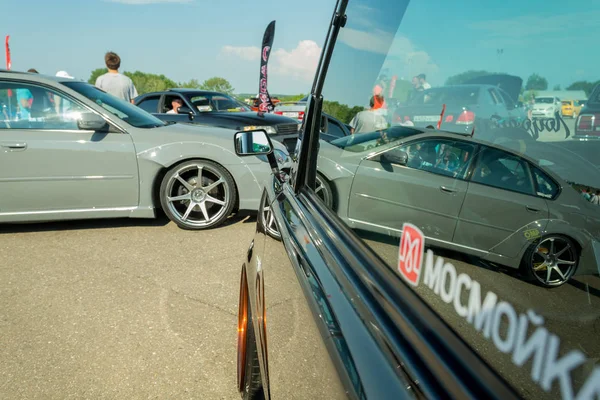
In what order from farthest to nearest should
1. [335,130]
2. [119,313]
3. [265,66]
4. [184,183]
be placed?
[265,66] → [184,183] → [119,313] → [335,130]

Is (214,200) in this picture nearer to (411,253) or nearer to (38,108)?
(38,108)

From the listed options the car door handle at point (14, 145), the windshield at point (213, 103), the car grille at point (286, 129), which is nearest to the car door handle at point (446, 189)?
the car door handle at point (14, 145)

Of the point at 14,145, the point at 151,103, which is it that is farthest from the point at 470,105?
the point at 151,103

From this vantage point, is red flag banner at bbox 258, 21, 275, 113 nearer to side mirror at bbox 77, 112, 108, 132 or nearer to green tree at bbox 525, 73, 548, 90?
side mirror at bbox 77, 112, 108, 132

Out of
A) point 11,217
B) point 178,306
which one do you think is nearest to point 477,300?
point 178,306

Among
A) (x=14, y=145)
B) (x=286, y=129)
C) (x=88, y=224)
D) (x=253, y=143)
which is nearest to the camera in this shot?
(x=253, y=143)

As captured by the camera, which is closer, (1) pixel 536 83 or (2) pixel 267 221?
(1) pixel 536 83

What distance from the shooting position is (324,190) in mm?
1434

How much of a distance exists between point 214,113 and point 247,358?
749 centimetres

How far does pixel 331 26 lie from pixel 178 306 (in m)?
2.31

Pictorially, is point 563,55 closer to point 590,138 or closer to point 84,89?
point 590,138

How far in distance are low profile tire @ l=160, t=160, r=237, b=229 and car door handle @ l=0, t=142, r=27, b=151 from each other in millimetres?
1315

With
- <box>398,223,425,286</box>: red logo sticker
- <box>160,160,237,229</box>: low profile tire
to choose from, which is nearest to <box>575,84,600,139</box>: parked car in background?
<box>398,223,425,286</box>: red logo sticker

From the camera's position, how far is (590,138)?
2.18ft
